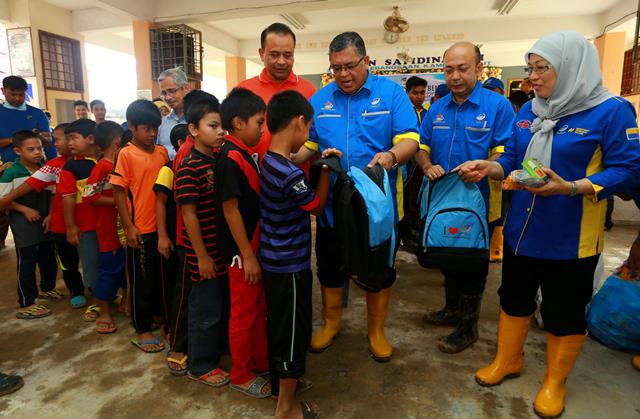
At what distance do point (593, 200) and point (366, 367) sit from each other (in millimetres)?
1350

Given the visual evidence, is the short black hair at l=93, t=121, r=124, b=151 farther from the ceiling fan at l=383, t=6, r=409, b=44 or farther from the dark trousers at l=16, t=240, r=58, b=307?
the ceiling fan at l=383, t=6, r=409, b=44

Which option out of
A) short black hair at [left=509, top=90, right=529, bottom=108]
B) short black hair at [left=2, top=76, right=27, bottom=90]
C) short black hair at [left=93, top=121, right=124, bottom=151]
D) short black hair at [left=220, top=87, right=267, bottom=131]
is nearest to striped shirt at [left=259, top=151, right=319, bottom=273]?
short black hair at [left=220, top=87, right=267, bottom=131]

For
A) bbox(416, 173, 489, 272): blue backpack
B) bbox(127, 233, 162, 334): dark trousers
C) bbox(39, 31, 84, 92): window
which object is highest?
bbox(39, 31, 84, 92): window

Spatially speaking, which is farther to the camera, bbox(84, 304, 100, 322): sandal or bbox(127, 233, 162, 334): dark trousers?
bbox(84, 304, 100, 322): sandal

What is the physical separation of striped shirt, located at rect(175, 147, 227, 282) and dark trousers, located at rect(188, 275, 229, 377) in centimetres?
7

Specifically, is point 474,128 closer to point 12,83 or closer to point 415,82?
point 415,82

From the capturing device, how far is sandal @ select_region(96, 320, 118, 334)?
102 inches

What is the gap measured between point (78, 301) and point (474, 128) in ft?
9.72

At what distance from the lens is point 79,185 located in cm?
273

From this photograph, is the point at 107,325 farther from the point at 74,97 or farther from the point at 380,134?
the point at 74,97

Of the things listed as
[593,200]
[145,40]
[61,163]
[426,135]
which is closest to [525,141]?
[593,200]

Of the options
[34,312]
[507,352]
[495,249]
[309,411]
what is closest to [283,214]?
[309,411]

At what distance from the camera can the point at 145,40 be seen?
7.62 metres

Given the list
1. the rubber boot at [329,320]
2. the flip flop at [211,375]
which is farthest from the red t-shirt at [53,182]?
the rubber boot at [329,320]
